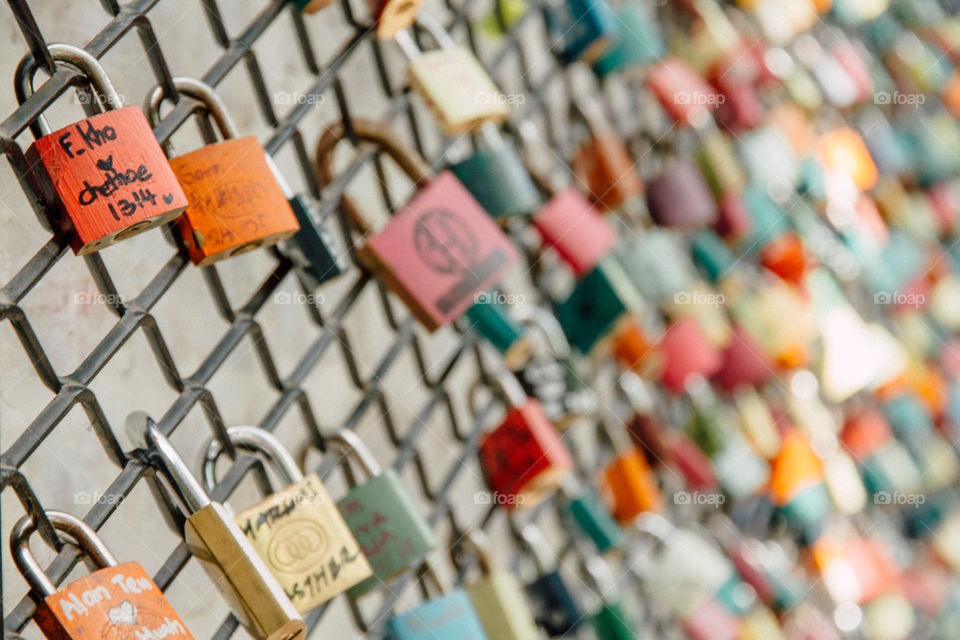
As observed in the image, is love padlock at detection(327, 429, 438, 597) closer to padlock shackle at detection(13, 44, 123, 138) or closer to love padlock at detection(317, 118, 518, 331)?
love padlock at detection(317, 118, 518, 331)

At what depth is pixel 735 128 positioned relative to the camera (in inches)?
54.1

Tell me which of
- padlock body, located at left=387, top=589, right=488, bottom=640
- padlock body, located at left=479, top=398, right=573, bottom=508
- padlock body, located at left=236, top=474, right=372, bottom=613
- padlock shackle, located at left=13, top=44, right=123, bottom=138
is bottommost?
padlock body, located at left=387, top=589, right=488, bottom=640

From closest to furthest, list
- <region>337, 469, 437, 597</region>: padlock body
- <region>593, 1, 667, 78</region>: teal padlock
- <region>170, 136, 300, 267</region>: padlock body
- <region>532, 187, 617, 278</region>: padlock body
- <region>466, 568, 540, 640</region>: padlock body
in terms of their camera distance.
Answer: <region>170, 136, 300, 267</region>: padlock body, <region>337, 469, 437, 597</region>: padlock body, <region>466, 568, 540, 640</region>: padlock body, <region>532, 187, 617, 278</region>: padlock body, <region>593, 1, 667, 78</region>: teal padlock

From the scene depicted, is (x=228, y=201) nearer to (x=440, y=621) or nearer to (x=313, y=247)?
(x=313, y=247)

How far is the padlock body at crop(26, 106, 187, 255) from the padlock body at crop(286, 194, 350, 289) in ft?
0.42

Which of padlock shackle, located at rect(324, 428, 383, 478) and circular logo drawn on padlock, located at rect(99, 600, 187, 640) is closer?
circular logo drawn on padlock, located at rect(99, 600, 187, 640)

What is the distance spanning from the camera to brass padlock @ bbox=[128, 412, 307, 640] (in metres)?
0.56

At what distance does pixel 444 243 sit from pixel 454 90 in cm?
14

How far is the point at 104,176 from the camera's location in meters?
0.55

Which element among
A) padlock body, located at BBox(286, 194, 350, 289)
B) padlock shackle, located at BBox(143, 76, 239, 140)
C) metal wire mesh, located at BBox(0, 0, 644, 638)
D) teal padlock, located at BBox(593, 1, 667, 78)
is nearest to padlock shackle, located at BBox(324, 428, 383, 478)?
metal wire mesh, located at BBox(0, 0, 644, 638)

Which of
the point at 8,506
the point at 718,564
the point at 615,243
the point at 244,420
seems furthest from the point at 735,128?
the point at 8,506

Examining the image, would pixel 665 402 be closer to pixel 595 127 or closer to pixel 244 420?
pixel 595 127

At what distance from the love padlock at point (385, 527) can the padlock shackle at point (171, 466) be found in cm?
16

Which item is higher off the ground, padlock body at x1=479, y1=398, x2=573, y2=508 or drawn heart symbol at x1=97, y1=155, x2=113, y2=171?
drawn heart symbol at x1=97, y1=155, x2=113, y2=171
